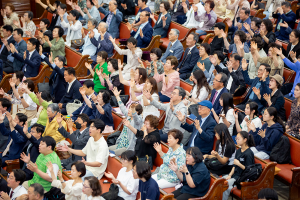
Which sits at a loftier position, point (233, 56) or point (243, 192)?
point (233, 56)

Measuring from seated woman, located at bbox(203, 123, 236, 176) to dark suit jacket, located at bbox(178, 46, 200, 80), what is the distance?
8.65 feet

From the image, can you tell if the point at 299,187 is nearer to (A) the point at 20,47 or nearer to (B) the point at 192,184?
(B) the point at 192,184

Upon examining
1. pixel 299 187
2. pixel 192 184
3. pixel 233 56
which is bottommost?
pixel 299 187

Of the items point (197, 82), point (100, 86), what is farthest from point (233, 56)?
point (100, 86)

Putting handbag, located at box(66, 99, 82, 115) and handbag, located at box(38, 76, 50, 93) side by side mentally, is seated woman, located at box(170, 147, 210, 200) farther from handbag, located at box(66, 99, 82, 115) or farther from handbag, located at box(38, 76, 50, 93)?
handbag, located at box(38, 76, 50, 93)

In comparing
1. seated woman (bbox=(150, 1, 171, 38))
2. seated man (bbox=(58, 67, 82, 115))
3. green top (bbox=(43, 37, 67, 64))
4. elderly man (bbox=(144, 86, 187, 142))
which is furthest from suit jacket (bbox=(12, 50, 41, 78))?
elderly man (bbox=(144, 86, 187, 142))

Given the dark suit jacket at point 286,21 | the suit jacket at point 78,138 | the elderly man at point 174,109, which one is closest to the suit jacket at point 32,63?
the suit jacket at point 78,138

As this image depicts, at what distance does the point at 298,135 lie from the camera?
5547 millimetres

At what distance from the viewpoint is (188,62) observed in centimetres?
741

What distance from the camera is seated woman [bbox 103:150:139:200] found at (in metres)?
4.41

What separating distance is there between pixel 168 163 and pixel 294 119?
6.90 feet

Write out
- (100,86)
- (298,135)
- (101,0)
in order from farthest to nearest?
(101,0) → (100,86) → (298,135)

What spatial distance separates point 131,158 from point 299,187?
Result: 2.08m

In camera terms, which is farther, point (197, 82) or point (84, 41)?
point (84, 41)
